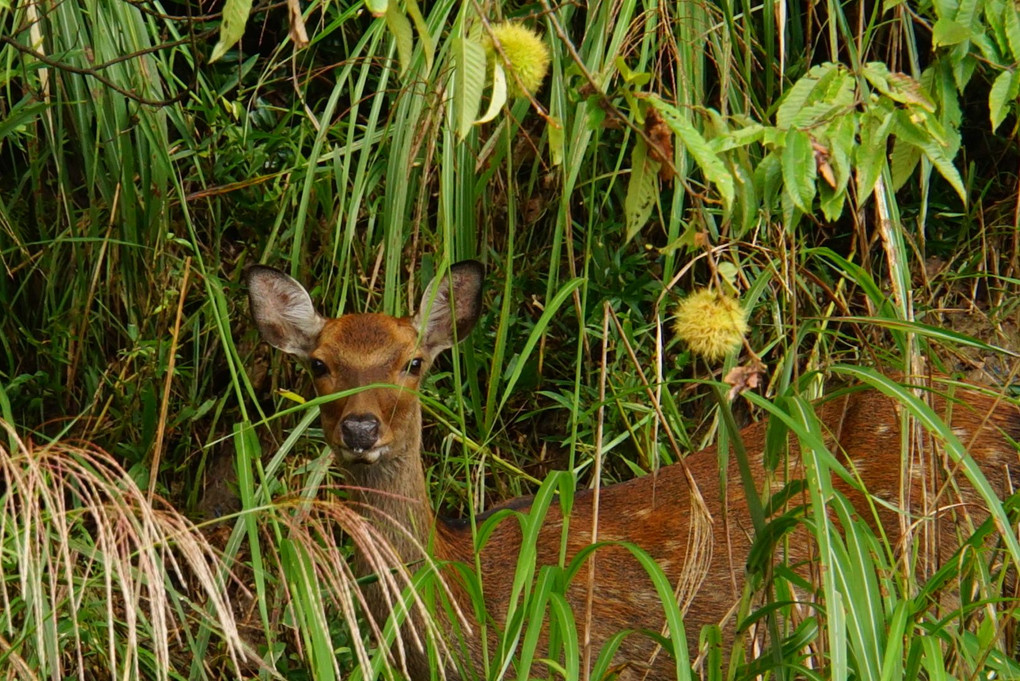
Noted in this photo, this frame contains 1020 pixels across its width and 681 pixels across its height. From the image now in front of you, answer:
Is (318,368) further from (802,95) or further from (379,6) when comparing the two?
(379,6)

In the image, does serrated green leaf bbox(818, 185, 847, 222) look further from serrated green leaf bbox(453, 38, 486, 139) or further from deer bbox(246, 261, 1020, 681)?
deer bbox(246, 261, 1020, 681)

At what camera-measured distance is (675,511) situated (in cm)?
394

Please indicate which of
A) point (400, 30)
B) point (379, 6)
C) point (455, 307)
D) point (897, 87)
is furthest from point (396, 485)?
point (379, 6)

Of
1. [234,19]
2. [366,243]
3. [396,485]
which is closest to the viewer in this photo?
[234,19]

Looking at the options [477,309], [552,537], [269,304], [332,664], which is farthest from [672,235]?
[332,664]

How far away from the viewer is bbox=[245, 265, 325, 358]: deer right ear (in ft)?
13.5

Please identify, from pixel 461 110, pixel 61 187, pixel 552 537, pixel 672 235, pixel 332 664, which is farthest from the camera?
pixel 61 187

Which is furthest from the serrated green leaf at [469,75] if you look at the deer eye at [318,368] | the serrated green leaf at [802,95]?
the deer eye at [318,368]

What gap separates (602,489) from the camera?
4.09 m

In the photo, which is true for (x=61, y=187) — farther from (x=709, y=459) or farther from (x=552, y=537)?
(x=709, y=459)

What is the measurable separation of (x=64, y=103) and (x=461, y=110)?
263cm

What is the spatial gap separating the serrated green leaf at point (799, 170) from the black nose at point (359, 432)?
1757mm

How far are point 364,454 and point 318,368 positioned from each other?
46 cm

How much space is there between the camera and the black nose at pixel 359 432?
3572 millimetres
